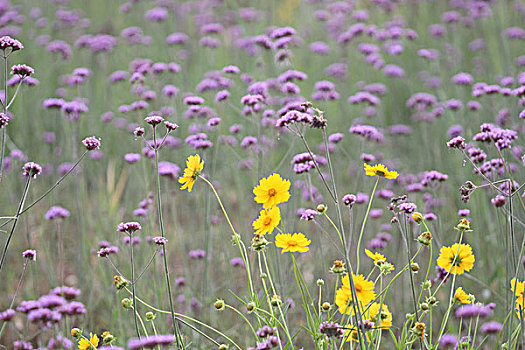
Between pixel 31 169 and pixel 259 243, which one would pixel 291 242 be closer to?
pixel 259 243

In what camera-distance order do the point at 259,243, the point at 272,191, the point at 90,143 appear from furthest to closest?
the point at 90,143
the point at 272,191
the point at 259,243

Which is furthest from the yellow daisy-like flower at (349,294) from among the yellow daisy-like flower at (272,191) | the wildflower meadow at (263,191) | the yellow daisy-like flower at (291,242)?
the yellow daisy-like flower at (272,191)

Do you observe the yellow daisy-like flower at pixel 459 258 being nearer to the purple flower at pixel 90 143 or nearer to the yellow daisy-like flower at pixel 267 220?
the yellow daisy-like flower at pixel 267 220

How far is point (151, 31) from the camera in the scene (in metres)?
6.20

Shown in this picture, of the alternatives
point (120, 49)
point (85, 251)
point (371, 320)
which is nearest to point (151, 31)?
point (120, 49)

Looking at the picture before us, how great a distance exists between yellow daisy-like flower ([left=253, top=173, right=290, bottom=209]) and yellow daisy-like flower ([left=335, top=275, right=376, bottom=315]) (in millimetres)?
286

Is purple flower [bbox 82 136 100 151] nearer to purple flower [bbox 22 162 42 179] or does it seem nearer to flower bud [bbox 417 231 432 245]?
purple flower [bbox 22 162 42 179]

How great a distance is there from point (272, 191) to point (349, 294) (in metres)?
0.36

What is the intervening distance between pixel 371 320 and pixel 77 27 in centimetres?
513

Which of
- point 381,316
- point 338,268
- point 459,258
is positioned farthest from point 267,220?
point 459,258

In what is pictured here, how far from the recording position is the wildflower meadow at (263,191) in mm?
1654

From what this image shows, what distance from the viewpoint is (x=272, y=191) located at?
1.63 m

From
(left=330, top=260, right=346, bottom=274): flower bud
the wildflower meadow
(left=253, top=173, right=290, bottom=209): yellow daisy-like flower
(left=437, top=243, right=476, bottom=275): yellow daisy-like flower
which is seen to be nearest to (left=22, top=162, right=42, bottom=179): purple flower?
the wildflower meadow

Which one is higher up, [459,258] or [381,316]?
[459,258]
